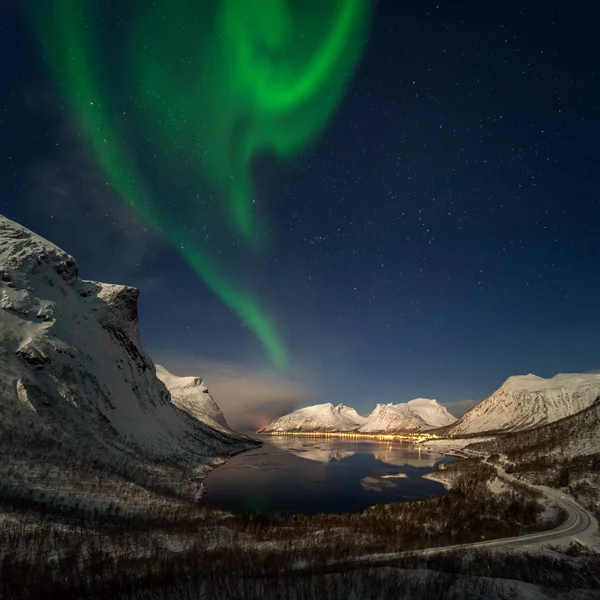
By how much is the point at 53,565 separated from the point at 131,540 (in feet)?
28.5

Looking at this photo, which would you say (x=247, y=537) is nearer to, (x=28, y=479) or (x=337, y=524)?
(x=337, y=524)

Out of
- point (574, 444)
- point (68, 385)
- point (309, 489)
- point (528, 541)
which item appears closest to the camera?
point (528, 541)

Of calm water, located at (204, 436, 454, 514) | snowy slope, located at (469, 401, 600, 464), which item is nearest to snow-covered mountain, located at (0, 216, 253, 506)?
calm water, located at (204, 436, 454, 514)

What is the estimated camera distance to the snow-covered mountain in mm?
58750

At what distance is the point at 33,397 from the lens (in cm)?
6341

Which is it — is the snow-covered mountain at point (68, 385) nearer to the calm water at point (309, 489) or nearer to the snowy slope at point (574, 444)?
the calm water at point (309, 489)

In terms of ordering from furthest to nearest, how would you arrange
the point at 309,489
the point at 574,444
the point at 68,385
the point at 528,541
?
the point at 574,444 → the point at 309,489 → the point at 68,385 → the point at 528,541

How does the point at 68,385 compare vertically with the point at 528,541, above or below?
above

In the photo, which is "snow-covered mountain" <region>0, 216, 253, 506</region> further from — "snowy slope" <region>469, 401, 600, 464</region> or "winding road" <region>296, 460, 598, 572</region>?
"snowy slope" <region>469, 401, 600, 464</region>

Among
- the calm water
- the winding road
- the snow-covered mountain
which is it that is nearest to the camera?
the winding road

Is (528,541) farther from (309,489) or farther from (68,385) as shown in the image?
(68,385)

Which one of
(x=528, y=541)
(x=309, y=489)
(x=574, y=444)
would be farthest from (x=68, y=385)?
(x=574, y=444)

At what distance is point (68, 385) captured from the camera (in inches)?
2931

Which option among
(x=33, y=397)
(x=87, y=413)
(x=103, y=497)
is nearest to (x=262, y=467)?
(x=87, y=413)
